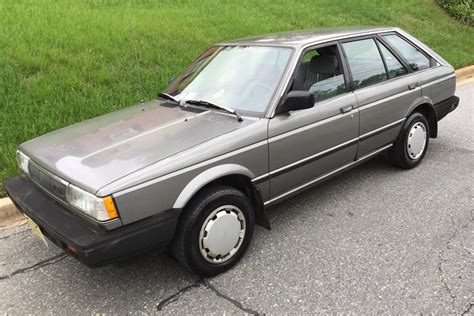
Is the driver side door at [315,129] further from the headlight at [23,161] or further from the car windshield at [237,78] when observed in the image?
the headlight at [23,161]

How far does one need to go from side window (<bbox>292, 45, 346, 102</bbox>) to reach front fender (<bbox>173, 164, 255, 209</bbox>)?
1010 mm

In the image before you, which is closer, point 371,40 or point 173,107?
point 173,107

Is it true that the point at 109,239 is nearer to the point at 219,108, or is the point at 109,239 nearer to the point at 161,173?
the point at 161,173

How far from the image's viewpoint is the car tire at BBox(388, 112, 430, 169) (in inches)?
168

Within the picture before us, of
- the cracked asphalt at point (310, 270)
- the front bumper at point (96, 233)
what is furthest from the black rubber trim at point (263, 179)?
the front bumper at point (96, 233)

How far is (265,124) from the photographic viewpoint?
3.03 meters

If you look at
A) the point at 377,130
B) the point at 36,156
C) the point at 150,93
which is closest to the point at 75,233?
the point at 36,156

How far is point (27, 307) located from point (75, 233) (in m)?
0.69

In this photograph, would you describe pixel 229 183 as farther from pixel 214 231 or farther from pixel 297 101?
pixel 297 101

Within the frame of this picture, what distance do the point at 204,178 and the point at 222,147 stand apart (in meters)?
0.25

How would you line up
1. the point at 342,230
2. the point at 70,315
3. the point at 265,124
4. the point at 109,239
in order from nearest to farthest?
the point at 109,239
the point at 70,315
the point at 265,124
the point at 342,230

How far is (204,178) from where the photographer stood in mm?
2684

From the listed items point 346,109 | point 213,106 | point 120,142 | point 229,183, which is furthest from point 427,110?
point 120,142

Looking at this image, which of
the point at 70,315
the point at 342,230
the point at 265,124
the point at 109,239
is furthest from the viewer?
the point at 342,230
